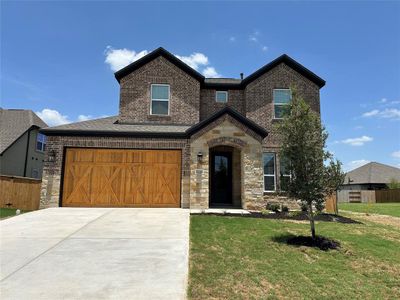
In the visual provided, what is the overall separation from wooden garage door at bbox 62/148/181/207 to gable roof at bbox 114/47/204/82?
16.7 feet

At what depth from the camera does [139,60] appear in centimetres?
1647

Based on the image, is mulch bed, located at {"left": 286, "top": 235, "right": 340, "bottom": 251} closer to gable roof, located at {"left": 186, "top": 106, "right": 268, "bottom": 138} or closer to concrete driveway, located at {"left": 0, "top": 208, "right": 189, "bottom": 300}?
concrete driveway, located at {"left": 0, "top": 208, "right": 189, "bottom": 300}

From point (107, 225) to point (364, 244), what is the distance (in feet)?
26.3

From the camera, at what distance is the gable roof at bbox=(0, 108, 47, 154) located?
23.1 metres

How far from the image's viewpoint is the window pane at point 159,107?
1634cm

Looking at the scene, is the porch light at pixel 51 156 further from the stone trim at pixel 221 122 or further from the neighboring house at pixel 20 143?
the neighboring house at pixel 20 143

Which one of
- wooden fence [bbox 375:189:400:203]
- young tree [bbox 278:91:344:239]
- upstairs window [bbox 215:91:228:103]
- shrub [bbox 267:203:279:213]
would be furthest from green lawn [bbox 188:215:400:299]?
wooden fence [bbox 375:189:400:203]

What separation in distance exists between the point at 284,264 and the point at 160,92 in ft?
40.1

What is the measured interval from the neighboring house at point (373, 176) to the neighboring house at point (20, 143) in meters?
40.0

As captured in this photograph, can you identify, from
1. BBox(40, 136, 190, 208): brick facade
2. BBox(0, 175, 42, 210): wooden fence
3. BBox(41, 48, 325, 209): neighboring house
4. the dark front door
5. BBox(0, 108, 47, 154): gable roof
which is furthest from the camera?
BBox(0, 108, 47, 154): gable roof

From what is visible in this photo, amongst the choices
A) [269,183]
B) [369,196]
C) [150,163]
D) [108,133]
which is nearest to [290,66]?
[269,183]

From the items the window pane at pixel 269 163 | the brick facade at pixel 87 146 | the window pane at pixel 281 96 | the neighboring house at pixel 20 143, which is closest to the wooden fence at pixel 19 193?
the brick facade at pixel 87 146

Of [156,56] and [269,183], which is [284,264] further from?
[156,56]

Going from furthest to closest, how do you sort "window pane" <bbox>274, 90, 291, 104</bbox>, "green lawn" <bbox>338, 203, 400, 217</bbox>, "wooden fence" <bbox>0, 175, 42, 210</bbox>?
1. "green lawn" <bbox>338, 203, 400, 217</bbox>
2. "window pane" <bbox>274, 90, 291, 104</bbox>
3. "wooden fence" <bbox>0, 175, 42, 210</bbox>
